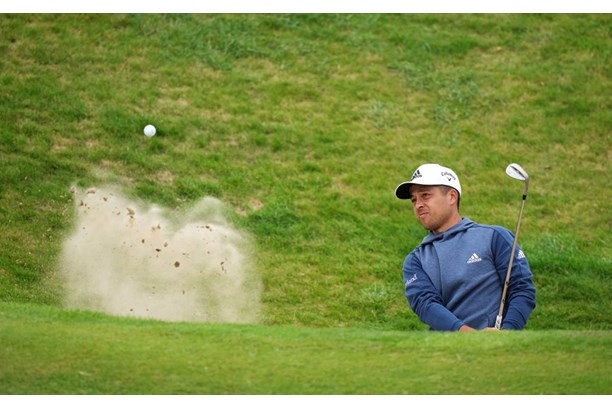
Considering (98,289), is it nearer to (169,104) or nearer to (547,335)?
(169,104)

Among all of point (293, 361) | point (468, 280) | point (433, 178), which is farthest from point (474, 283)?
point (293, 361)

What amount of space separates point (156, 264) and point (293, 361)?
414 cm

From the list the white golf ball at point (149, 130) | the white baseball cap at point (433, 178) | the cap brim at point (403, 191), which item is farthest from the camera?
the white golf ball at point (149, 130)

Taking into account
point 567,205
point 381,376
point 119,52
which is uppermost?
point 119,52

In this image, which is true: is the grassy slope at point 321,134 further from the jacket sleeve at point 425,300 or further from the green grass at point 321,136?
the jacket sleeve at point 425,300

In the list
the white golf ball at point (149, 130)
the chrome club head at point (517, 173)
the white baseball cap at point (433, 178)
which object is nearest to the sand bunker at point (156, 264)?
the white golf ball at point (149, 130)

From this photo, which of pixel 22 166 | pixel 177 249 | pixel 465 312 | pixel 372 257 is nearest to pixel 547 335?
pixel 465 312

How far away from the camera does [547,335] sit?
6.43 meters

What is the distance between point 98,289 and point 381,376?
453cm

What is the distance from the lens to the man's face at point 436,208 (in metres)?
7.37

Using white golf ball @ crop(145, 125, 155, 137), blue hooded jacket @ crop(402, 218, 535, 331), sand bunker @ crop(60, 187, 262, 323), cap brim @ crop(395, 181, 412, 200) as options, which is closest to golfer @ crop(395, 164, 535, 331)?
blue hooded jacket @ crop(402, 218, 535, 331)

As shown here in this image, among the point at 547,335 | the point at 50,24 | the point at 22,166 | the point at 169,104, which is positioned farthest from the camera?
the point at 50,24

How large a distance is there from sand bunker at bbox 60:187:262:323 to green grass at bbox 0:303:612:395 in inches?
108

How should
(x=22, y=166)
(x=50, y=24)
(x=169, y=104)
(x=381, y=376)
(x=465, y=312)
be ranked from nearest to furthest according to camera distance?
(x=381, y=376), (x=465, y=312), (x=22, y=166), (x=169, y=104), (x=50, y=24)
